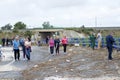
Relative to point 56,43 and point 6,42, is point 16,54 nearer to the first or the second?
point 56,43

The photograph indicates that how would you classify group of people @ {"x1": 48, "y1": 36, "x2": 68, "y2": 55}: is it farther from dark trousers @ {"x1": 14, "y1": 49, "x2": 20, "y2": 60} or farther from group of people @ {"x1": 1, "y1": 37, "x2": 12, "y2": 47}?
group of people @ {"x1": 1, "y1": 37, "x2": 12, "y2": 47}

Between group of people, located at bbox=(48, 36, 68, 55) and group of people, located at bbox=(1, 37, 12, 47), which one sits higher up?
group of people, located at bbox=(48, 36, 68, 55)

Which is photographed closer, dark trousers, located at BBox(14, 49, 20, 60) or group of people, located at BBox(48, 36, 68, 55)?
dark trousers, located at BBox(14, 49, 20, 60)

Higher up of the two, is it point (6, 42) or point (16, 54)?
point (16, 54)

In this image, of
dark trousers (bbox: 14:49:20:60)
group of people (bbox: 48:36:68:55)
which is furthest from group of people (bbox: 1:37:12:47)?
dark trousers (bbox: 14:49:20:60)

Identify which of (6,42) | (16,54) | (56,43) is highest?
(56,43)

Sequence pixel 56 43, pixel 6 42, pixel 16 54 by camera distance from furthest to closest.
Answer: pixel 6 42 < pixel 56 43 < pixel 16 54

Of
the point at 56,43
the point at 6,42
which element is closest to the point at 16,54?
the point at 56,43

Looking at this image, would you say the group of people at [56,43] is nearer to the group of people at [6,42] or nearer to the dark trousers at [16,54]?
the dark trousers at [16,54]

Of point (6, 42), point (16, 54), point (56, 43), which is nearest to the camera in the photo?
point (16, 54)

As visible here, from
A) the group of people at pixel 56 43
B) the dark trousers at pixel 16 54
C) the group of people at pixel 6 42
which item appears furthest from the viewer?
the group of people at pixel 6 42

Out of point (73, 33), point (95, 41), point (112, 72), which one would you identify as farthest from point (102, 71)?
point (73, 33)

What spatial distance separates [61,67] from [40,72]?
1.75 m

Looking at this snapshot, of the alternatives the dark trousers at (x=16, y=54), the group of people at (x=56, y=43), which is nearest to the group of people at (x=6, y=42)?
the group of people at (x=56, y=43)
